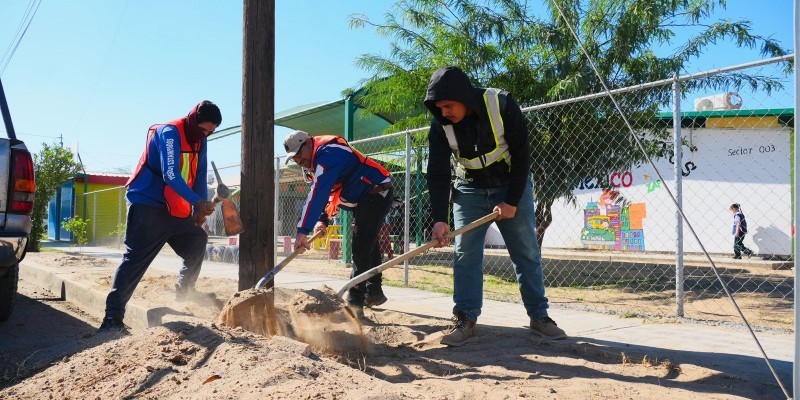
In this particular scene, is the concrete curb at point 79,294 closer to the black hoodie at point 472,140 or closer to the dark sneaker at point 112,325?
the dark sneaker at point 112,325

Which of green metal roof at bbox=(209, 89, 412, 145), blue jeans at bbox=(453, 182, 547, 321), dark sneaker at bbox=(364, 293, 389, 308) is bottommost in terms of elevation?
dark sneaker at bbox=(364, 293, 389, 308)

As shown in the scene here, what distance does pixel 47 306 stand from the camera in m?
5.97

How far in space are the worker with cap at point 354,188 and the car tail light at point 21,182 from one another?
1923 mm

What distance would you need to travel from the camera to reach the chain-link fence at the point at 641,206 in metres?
6.40

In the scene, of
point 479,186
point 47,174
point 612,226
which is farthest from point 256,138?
point 47,174

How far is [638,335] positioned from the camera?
3998 millimetres

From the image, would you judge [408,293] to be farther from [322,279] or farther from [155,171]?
[155,171]

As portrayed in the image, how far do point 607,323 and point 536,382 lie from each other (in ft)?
6.18

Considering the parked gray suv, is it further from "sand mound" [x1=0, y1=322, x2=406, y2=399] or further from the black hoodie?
the black hoodie

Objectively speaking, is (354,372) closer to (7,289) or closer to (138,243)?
(138,243)

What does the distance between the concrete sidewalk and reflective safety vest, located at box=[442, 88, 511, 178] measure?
1213mm

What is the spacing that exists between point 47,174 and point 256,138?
1374cm

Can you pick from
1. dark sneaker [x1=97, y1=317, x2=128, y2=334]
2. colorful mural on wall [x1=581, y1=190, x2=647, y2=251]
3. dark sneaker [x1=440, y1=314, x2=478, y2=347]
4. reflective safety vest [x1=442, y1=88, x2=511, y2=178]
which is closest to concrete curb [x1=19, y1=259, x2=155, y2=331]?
dark sneaker [x1=97, y1=317, x2=128, y2=334]

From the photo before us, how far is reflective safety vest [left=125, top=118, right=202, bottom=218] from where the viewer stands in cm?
421
